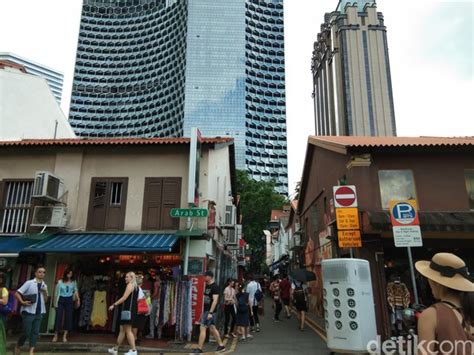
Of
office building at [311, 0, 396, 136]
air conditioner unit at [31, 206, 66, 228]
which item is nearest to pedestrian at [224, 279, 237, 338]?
air conditioner unit at [31, 206, 66, 228]

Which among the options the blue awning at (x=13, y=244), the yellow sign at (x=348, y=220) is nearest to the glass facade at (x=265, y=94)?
the blue awning at (x=13, y=244)

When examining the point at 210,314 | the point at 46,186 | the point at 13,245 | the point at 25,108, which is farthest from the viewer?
the point at 25,108

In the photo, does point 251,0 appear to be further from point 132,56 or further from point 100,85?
point 100,85

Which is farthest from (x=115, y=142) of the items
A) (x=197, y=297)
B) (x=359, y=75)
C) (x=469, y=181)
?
(x=359, y=75)

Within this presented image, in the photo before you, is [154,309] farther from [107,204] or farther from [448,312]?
[448,312]

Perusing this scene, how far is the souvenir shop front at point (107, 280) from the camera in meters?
11.2

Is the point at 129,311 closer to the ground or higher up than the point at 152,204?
closer to the ground

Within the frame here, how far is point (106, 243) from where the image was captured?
11.7 metres

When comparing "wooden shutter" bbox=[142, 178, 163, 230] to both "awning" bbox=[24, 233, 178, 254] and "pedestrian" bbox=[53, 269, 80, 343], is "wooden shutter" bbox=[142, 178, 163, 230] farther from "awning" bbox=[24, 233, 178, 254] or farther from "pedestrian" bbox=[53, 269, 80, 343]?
"pedestrian" bbox=[53, 269, 80, 343]

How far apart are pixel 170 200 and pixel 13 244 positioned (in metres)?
5.14

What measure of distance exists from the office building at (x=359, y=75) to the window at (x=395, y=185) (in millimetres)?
87925

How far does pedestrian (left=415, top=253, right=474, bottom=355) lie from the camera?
2730 millimetres

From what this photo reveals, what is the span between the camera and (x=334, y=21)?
107m

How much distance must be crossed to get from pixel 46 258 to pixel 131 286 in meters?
6.25
